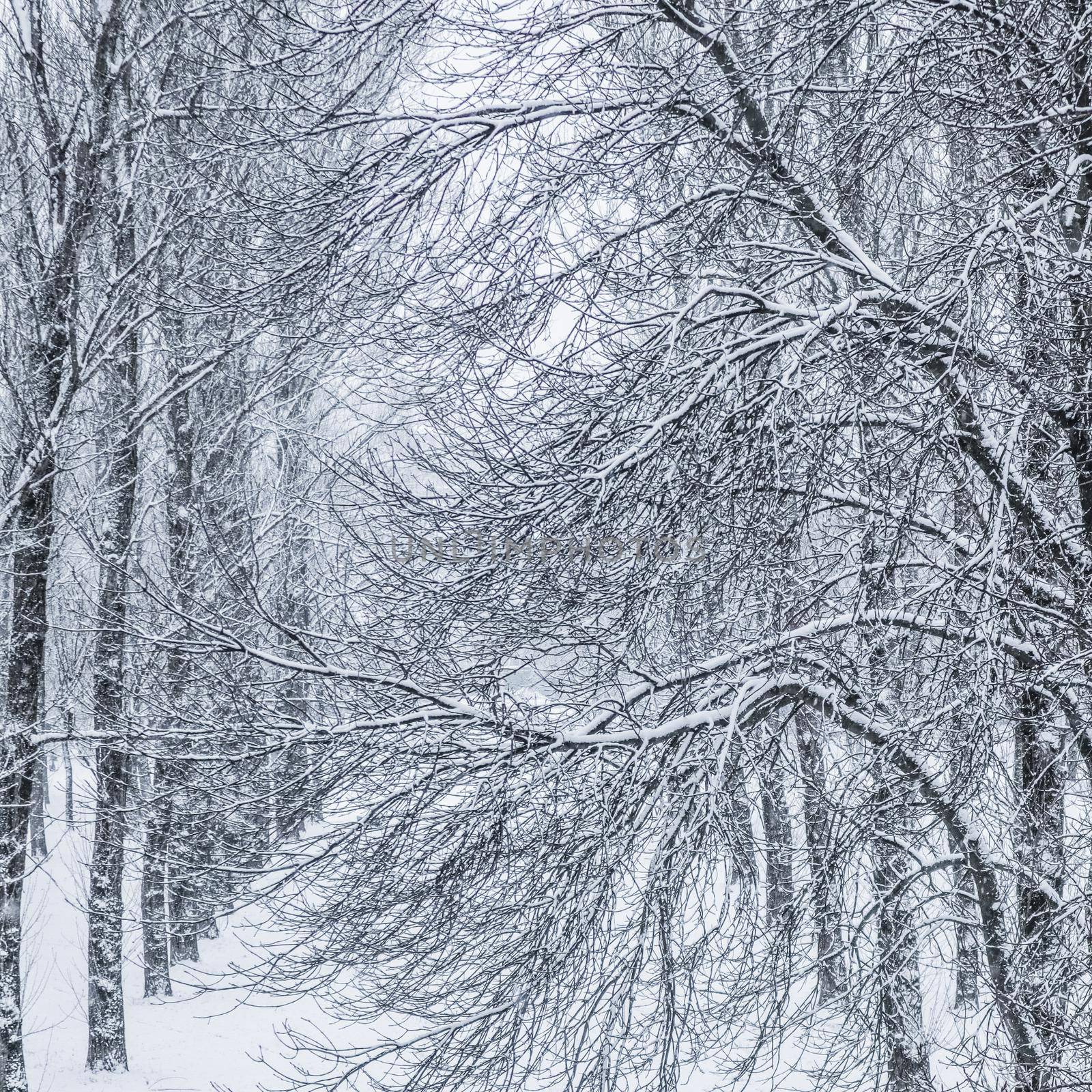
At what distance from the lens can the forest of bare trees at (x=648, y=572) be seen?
4707mm

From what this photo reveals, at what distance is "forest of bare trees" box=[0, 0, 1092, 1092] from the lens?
4.71m

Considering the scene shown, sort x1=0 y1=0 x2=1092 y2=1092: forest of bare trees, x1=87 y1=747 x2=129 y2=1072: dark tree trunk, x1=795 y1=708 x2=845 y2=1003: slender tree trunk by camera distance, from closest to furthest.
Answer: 1. x1=0 y1=0 x2=1092 y2=1092: forest of bare trees
2. x1=795 y1=708 x2=845 y2=1003: slender tree trunk
3. x1=87 y1=747 x2=129 y2=1072: dark tree trunk

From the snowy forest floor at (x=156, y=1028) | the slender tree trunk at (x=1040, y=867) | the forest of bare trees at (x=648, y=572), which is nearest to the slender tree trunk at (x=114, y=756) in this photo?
the snowy forest floor at (x=156, y=1028)

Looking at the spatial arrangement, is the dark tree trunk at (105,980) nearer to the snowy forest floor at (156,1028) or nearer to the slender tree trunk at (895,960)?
the snowy forest floor at (156,1028)

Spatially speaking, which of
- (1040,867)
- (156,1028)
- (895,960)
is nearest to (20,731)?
(895,960)

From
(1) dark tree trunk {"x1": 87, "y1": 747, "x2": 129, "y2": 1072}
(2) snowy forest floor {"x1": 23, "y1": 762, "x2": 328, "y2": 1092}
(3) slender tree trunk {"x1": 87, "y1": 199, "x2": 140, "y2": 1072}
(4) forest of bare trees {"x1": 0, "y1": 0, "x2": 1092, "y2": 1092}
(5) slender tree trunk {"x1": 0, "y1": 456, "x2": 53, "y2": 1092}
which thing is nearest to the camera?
(4) forest of bare trees {"x1": 0, "y1": 0, "x2": 1092, "y2": 1092}

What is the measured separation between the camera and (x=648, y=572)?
5.08 m

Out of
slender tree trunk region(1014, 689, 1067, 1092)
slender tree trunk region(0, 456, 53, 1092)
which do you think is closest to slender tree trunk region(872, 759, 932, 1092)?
slender tree trunk region(1014, 689, 1067, 1092)

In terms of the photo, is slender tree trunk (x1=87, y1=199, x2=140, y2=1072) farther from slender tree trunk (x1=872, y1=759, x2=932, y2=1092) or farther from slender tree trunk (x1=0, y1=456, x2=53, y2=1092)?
slender tree trunk (x1=872, y1=759, x2=932, y2=1092)

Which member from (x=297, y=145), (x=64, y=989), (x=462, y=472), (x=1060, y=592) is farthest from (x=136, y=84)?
(x=64, y=989)

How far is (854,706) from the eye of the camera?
5.44 meters

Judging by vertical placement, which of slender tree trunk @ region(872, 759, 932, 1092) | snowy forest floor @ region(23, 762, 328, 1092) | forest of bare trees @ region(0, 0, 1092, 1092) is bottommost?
snowy forest floor @ region(23, 762, 328, 1092)

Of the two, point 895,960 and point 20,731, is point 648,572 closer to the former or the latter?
point 895,960

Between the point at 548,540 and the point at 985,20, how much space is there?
3.29 m
